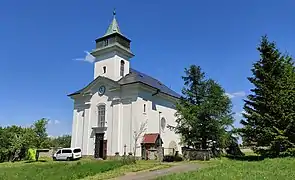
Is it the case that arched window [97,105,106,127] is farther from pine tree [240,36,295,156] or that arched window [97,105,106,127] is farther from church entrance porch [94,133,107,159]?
pine tree [240,36,295,156]

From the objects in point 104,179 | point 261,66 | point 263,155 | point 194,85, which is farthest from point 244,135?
point 104,179

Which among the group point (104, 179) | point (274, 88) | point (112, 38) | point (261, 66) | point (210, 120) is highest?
point (112, 38)

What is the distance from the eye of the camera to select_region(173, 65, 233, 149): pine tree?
1206 inches

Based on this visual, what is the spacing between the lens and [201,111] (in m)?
30.6

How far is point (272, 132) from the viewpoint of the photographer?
23766 mm

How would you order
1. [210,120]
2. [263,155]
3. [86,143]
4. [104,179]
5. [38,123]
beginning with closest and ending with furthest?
[104,179] < [263,155] < [210,120] < [86,143] < [38,123]

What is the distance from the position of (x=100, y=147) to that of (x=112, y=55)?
11.6 metres

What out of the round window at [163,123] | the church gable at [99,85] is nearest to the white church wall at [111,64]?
the church gable at [99,85]

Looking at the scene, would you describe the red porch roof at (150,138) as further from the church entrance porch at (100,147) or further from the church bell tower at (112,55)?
the church bell tower at (112,55)

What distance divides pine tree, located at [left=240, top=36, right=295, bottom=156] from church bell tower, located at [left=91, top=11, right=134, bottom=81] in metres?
16.7

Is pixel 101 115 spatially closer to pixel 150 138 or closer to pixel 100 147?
pixel 100 147

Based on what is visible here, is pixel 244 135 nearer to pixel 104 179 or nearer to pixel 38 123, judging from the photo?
pixel 104 179

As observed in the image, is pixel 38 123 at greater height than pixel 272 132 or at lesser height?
greater

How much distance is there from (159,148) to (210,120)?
20.4ft
